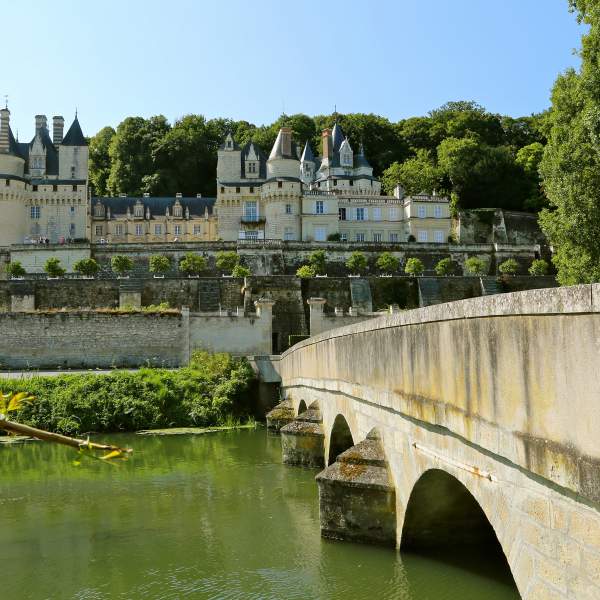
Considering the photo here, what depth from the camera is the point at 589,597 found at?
179 inches

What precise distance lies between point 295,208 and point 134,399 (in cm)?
3377

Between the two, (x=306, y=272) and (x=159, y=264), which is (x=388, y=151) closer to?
(x=306, y=272)

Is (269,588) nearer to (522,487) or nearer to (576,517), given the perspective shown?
(522,487)

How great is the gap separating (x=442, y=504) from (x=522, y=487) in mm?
4007

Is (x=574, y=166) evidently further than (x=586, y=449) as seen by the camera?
Yes

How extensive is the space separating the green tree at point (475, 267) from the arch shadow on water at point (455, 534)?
46487mm

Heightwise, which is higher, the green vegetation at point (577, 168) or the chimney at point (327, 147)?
the chimney at point (327, 147)

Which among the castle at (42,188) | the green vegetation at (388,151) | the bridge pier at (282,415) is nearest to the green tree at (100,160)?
the green vegetation at (388,151)

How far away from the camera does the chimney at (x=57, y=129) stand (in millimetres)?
65625

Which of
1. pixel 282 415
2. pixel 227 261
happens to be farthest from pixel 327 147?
pixel 282 415

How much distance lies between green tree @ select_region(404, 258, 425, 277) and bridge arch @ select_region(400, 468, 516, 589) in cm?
4316

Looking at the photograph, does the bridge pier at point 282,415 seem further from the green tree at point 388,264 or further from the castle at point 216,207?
the castle at point 216,207

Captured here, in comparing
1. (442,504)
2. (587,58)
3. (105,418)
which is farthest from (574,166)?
(105,418)

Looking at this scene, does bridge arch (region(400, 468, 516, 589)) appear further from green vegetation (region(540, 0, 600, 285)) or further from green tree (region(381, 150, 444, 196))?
green tree (region(381, 150, 444, 196))
